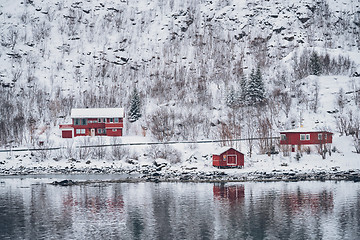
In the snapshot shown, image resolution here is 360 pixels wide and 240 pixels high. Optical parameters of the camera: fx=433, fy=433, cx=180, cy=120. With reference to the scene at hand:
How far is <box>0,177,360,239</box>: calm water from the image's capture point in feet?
81.5

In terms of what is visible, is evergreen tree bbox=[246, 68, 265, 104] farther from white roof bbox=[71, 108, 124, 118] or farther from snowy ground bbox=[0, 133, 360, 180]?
white roof bbox=[71, 108, 124, 118]

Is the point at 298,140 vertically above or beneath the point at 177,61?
beneath

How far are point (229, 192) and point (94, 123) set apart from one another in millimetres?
40586

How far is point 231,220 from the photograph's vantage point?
27672 mm

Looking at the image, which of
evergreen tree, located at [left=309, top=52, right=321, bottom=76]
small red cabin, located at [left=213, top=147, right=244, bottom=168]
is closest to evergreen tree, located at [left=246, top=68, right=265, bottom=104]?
evergreen tree, located at [left=309, top=52, right=321, bottom=76]

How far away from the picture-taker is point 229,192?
1545 inches

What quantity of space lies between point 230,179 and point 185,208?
16443 mm

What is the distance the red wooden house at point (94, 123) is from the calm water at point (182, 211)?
29500mm

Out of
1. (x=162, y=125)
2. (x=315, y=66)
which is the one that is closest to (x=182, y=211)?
(x=162, y=125)

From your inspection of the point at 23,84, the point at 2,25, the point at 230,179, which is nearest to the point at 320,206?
the point at 230,179

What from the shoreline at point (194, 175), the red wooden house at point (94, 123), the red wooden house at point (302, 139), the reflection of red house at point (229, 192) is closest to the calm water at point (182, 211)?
the reflection of red house at point (229, 192)

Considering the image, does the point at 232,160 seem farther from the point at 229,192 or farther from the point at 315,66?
the point at 315,66

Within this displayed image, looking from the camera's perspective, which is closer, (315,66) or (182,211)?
(182,211)

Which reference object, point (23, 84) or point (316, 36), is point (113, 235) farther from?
point (316, 36)
